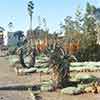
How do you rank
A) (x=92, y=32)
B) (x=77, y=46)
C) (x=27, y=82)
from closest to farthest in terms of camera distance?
1. (x=27, y=82)
2. (x=77, y=46)
3. (x=92, y=32)

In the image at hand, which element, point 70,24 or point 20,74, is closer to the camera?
point 20,74

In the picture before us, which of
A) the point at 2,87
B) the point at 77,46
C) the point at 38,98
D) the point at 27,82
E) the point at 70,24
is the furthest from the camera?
the point at 70,24

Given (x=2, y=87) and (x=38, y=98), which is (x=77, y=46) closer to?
(x=2, y=87)

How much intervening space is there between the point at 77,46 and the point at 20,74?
305 inches

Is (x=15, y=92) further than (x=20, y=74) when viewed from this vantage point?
No

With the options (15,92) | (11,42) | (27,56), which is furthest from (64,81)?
(11,42)

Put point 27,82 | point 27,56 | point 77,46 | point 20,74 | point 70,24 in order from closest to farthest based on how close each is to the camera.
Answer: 1. point 27,82
2. point 20,74
3. point 27,56
4. point 77,46
5. point 70,24

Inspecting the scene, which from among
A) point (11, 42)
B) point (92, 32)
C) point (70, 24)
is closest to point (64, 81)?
point (92, 32)

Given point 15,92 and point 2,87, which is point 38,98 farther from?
point 2,87

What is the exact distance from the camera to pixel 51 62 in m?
15.4

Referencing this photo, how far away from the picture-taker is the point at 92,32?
30.3 m

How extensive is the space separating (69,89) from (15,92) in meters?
1.90

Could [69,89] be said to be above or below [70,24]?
below

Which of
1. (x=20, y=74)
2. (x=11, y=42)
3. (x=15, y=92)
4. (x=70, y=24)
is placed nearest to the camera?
(x=15, y=92)
